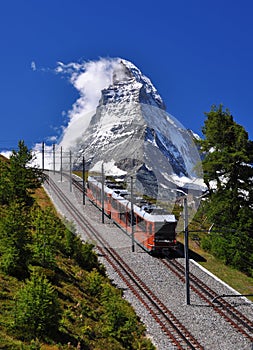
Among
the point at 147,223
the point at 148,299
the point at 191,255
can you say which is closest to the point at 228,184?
the point at 191,255

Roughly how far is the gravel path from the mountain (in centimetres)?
639

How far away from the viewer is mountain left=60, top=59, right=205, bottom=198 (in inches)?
572

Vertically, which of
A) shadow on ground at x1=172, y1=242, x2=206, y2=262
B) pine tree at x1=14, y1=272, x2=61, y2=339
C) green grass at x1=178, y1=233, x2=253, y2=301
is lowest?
green grass at x1=178, y1=233, x2=253, y2=301

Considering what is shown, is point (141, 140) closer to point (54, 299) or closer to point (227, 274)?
point (54, 299)

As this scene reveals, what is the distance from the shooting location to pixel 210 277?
26.7m

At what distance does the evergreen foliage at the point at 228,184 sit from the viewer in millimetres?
32719

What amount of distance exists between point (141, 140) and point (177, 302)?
1065 centimetres

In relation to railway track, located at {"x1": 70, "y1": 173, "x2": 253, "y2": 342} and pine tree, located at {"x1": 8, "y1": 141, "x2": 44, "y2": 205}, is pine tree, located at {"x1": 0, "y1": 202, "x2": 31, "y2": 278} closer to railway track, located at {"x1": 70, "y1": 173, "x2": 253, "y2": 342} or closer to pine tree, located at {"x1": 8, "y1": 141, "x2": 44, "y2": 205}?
railway track, located at {"x1": 70, "y1": 173, "x2": 253, "y2": 342}

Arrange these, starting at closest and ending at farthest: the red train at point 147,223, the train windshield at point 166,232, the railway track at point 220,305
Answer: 1. the railway track at point 220,305
2. the red train at point 147,223
3. the train windshield at point 166,232

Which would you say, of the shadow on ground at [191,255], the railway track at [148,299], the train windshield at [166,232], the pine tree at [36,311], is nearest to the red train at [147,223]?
the train windshield at [166,232]

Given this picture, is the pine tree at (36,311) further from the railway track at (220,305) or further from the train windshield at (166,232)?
the train windshield at (166,232)

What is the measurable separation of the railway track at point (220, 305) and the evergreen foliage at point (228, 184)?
646cm

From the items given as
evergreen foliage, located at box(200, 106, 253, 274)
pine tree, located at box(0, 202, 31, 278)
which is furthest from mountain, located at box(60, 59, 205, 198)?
evergreen foliage, located at box(200, 106, 253, 274)

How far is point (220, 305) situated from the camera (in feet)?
71.1
